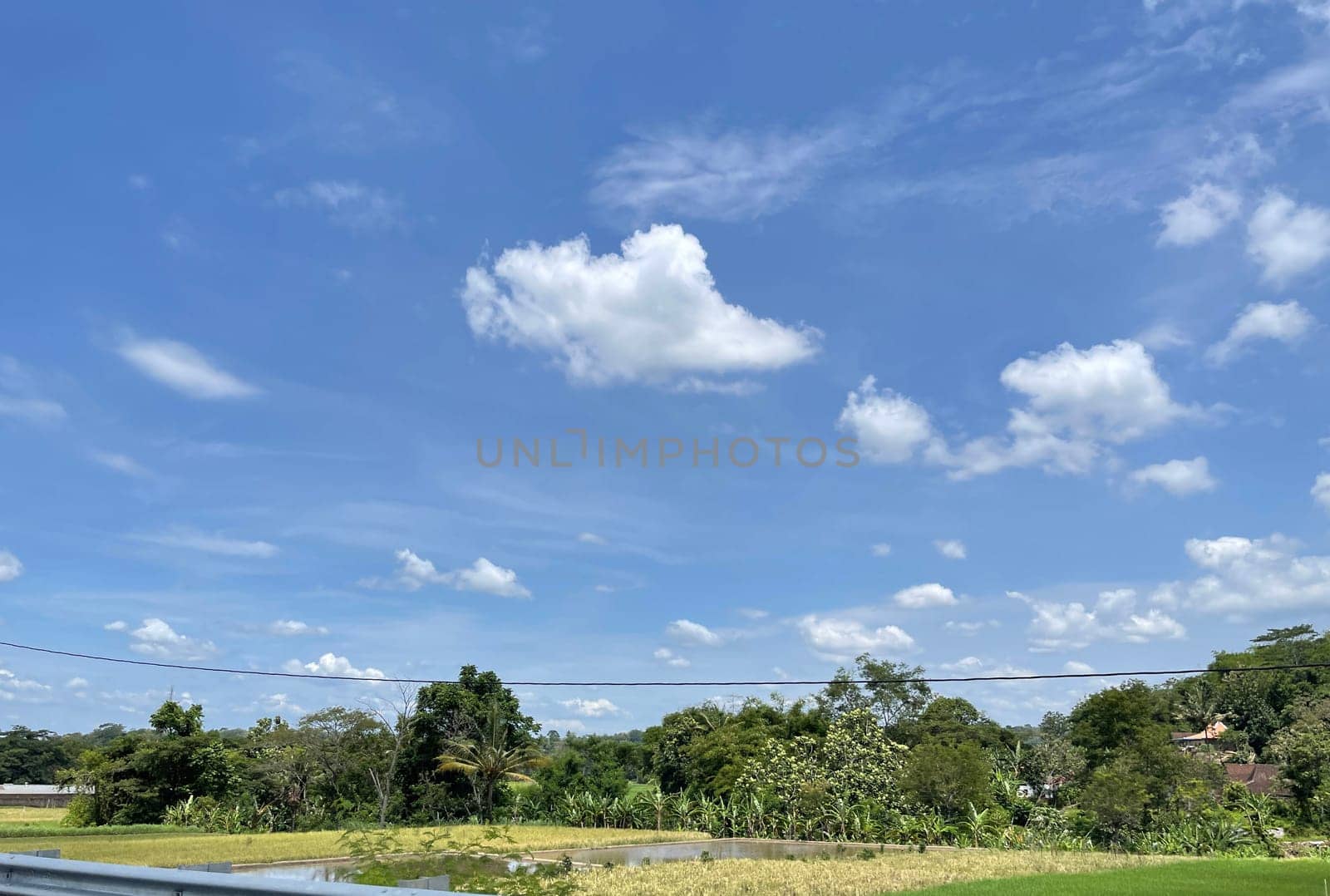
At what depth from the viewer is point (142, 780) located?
36938 millimetres

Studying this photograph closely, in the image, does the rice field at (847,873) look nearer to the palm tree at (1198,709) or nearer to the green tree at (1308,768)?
the green tree at (1308,768)

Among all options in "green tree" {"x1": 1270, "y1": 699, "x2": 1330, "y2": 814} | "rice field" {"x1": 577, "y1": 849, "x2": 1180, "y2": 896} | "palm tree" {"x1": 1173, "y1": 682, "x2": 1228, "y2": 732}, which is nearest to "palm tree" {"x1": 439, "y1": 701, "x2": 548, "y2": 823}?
"rice field" {"x1": 577, "y1": 849, "x2": 1180, "y2": 896}

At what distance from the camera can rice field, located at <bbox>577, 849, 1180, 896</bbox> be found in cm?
1959

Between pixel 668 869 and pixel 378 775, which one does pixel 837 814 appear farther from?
pixel 378 775

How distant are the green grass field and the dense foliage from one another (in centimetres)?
859

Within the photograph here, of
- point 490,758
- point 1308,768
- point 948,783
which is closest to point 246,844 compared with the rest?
point 490,758

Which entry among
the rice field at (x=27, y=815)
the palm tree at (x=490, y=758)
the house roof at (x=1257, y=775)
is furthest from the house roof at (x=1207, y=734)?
the rice field at (x=27, y=815)

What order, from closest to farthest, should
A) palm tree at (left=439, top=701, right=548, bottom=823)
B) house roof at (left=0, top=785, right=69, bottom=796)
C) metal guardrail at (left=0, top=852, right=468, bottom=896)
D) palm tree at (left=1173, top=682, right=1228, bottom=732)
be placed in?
metal guardrail at (left=0, top=852, right=468, bottom=896) → palm tree at (left=439, top=701, right=548, bottom=823) → house roof at (left=0, top=785, right=69, bottom=796) → palm tree at (left=1173, top=682, right=1228, bottom=732)

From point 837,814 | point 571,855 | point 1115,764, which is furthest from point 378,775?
point 1115,764

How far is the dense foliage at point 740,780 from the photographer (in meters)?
34.1

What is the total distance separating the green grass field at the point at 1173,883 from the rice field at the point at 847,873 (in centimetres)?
18

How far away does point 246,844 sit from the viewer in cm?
2892

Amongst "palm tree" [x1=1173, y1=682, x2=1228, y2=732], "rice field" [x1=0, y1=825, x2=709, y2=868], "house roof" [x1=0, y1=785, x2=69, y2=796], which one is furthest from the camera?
"palm tree" [x1=1173, y1=682, x2=1228, y2=732]

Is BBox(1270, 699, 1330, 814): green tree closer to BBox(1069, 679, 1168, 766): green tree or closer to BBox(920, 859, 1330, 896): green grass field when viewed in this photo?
BBox(1069, 679, 1168, 766): green tree
